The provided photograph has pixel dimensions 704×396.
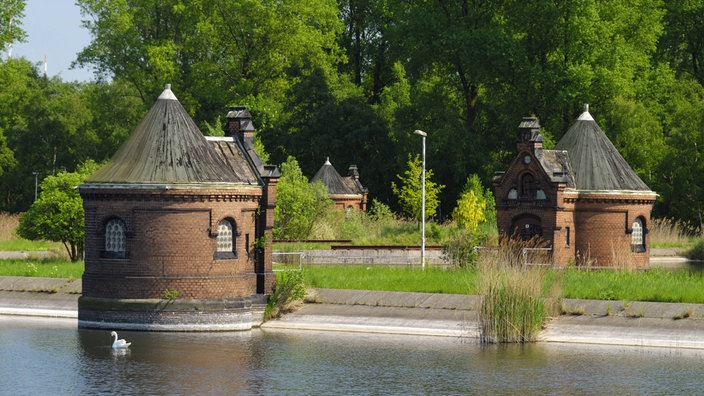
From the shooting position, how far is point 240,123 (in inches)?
1811

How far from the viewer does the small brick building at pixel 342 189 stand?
86500 mm

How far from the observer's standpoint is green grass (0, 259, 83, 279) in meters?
49.3

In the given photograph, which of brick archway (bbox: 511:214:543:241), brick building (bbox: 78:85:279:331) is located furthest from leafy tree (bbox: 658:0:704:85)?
brick building (bbox: 78:85:279:331)

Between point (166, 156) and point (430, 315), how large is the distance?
33.5 feet

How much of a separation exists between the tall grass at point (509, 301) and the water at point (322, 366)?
592 millimetres

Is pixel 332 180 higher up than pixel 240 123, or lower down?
higher up

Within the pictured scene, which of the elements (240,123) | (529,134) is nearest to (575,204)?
(529,134)

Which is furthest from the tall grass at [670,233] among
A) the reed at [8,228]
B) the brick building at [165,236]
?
the brick building at [165,236]

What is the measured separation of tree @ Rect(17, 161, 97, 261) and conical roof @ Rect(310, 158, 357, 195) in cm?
3355

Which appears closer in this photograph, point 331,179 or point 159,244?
point 159,244

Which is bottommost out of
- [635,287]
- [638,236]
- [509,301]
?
[509,301]

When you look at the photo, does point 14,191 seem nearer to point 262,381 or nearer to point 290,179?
point 290,179

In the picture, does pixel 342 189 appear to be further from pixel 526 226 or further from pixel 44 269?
pixel 44 269

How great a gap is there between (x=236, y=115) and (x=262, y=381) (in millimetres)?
15198
